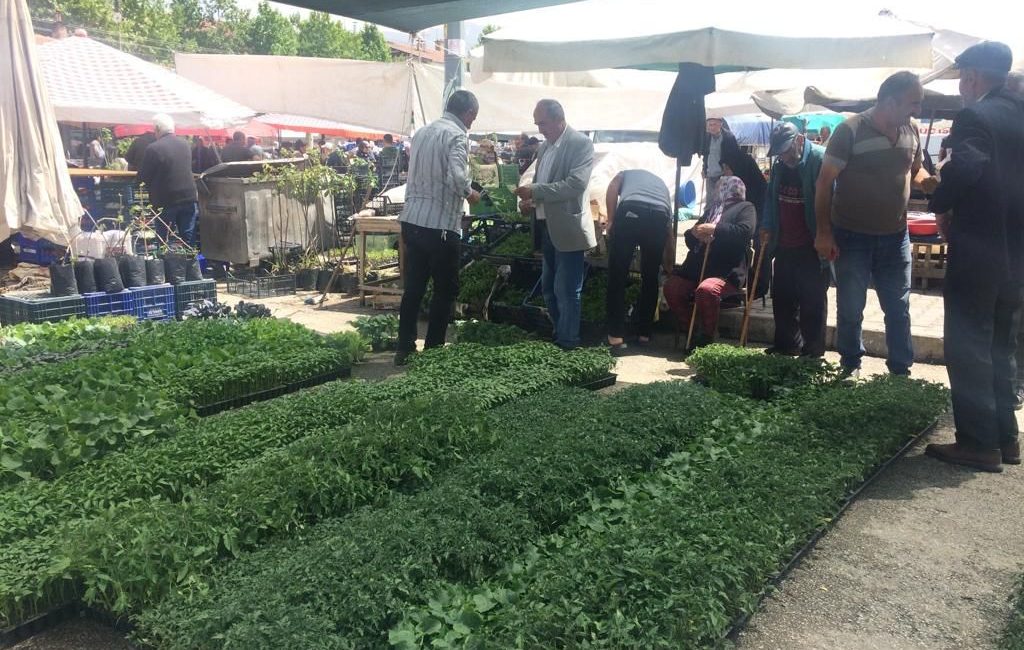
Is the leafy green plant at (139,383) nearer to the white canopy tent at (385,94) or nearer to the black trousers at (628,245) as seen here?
the black trousers at (628,245)

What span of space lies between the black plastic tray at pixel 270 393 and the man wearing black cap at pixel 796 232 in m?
3.74

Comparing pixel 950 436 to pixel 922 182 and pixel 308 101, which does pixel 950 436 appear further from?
pixel 308 101

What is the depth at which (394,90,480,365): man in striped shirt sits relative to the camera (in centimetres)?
701

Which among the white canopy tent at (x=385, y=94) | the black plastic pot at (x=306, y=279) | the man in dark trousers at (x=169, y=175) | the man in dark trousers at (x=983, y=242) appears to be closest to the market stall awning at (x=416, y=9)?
the man in dark trousers at (x=169, y=175)

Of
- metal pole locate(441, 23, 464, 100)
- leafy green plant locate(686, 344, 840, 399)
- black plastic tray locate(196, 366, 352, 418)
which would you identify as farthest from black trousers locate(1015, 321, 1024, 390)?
metal pole locate(441, 23, 464, 100)

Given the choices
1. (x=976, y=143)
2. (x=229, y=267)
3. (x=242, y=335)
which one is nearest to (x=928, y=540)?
(x=976, y=143)

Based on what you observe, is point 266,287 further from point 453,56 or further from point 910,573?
point 910,573

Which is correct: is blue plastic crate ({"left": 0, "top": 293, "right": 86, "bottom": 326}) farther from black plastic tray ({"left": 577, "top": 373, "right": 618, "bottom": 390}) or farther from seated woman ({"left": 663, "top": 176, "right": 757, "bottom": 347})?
seated woman ({"left": 663, "top": 176, "right": 757, "bottom": 347})

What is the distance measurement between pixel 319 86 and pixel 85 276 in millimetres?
8677

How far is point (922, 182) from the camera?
6238mm

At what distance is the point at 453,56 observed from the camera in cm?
984

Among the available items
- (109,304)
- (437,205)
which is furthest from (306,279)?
(437,205)

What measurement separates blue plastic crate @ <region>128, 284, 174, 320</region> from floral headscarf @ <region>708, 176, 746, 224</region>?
18.8 ft

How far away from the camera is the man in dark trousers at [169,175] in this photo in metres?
11.1
